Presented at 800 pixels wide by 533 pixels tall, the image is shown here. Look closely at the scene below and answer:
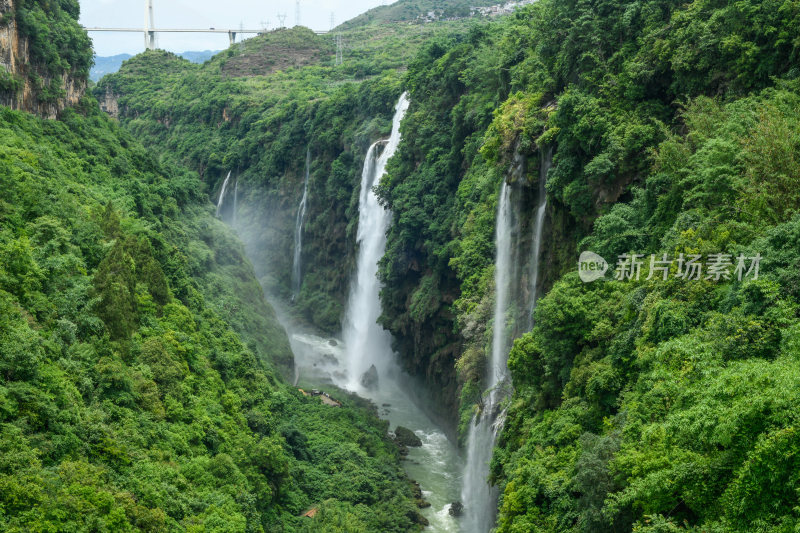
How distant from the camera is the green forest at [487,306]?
14805 mm

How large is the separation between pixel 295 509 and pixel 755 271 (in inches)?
730

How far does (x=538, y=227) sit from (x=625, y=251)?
275 inches

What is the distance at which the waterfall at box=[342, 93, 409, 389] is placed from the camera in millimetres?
49094

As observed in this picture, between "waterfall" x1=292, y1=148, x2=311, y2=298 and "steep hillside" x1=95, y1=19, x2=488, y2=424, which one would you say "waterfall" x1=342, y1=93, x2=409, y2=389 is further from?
"waterfall" x1=292, y1=148, x2=311, y2=298

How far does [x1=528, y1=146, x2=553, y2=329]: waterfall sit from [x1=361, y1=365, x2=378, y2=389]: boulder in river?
20007 mm

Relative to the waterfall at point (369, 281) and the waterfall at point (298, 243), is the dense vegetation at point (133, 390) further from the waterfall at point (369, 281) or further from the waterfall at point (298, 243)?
the waterfall at point (298, 243)

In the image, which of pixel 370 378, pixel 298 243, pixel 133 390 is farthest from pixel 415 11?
pixel 133 390

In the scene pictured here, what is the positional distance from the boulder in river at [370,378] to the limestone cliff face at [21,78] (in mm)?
21850

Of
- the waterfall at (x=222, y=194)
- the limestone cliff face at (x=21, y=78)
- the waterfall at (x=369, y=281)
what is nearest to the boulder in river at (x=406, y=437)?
the waterfall at (x=369, y=281)

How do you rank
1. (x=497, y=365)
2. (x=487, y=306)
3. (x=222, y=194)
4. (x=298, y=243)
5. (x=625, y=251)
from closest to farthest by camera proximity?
(x=625, y=251) < (x=497, y=365) < (x=487, y=306) < (x=298, y=243) < (x=222, y=194)

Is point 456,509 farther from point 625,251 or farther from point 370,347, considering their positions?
point 370,347

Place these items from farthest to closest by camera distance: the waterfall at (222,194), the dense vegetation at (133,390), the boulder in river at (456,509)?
the waterfall at (222,194)
the boulder in river at (456,509)
the dense vegetation at (133,390)

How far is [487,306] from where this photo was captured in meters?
31.6

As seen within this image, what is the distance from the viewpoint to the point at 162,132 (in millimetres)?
87688
